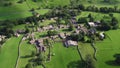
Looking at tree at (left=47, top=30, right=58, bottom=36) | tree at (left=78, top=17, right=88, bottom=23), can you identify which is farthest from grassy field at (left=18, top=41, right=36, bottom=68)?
tree at (left=78, top=17, right=88, bottom=23)

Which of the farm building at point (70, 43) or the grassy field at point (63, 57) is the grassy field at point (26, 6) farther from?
the grassy field at point (63, 57)

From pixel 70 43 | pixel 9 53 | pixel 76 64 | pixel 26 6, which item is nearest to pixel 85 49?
pixel 70 43

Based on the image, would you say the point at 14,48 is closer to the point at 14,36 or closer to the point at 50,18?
the point at 14,36

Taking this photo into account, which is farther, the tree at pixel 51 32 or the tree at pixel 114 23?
the tree at pixel 114 23

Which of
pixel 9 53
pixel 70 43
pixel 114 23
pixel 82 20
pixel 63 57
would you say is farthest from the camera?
pixel 82 20

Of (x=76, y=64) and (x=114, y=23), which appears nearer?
(x=76, y=64)

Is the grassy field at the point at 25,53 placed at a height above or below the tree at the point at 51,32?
below

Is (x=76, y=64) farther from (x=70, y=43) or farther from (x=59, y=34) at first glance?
(x=59, y=34)

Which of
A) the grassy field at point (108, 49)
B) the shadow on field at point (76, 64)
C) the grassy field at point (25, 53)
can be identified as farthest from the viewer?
the grassy field at point (25, 53)

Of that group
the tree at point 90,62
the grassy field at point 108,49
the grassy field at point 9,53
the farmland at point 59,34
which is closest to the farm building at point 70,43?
the farmland at point 59,34
